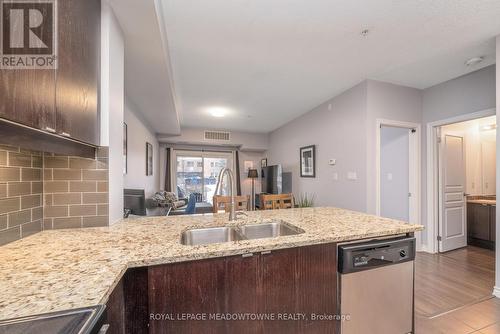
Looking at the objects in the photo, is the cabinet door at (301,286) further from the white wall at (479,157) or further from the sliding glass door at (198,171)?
the sliding glass door at (198,171)

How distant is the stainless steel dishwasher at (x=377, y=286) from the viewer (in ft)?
4.04

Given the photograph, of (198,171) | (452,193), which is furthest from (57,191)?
(198,171)

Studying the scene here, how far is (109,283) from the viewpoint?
27.9 inches

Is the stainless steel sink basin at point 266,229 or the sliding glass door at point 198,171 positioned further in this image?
the sliding glass door at point 198,171

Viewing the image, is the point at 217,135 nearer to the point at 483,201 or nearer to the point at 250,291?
the point at 250,291

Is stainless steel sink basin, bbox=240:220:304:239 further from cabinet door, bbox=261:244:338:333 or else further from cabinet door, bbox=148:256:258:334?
cabinet door, bbox=148:256:258:334

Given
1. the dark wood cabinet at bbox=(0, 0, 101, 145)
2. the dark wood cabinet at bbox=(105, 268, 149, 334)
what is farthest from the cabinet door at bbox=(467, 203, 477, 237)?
the dark wood cabinet at bbox=(0, 0, 101, 145)

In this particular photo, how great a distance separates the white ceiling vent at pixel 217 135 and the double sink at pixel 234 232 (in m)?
4.73

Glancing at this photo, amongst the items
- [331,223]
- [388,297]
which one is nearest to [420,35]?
[331,223]

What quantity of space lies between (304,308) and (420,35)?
2.58 m

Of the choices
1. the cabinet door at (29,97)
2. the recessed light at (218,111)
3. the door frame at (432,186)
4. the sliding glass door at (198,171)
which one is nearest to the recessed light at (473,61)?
the door frame at (432,186)

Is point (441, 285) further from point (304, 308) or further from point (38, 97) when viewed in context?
point (38, 97)

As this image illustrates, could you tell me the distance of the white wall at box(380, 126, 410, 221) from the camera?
3.49m

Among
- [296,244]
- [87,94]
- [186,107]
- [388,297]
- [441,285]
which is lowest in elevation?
[441,285]
